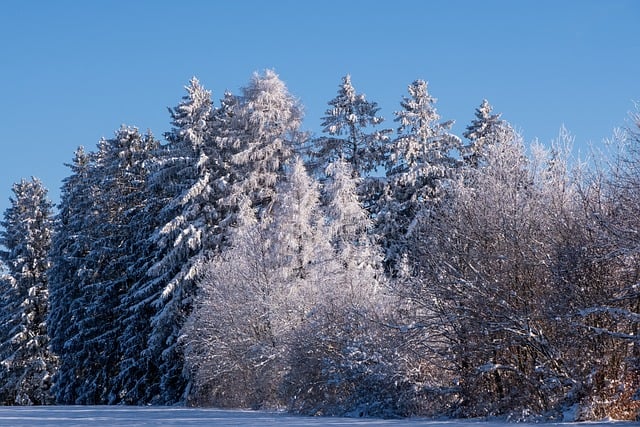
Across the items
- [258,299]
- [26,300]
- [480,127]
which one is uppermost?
[480,127]

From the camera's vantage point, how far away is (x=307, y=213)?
94.4 ft

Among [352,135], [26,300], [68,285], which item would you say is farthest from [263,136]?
[26,300]

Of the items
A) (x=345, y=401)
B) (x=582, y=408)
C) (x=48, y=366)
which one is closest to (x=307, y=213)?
(x=345, y=401)

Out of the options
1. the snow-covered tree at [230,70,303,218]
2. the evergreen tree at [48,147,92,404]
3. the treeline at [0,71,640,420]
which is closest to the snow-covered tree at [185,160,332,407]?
the treeline at [0,71,640,420]

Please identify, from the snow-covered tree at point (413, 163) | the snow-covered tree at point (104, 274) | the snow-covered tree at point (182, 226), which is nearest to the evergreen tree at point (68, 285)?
the snow-covered tree at point (104, 274)

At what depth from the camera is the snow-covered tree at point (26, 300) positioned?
42781mm

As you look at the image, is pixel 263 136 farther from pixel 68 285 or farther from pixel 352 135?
pixel 68 285

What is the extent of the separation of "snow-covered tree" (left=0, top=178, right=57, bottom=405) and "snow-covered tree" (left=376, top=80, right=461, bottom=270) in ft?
68.6

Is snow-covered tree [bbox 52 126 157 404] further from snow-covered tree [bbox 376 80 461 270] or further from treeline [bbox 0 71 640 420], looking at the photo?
snow-covered tree [bbox 376 80 461 270]

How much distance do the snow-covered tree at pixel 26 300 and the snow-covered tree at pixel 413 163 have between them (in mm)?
20922

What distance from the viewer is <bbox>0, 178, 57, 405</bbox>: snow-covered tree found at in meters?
42.8

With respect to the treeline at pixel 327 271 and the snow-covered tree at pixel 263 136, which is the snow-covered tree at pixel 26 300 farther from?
the snow-covered tree at pixel 263 136

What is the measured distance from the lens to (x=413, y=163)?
34.9 m

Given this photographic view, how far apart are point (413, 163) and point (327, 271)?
10.1 m
